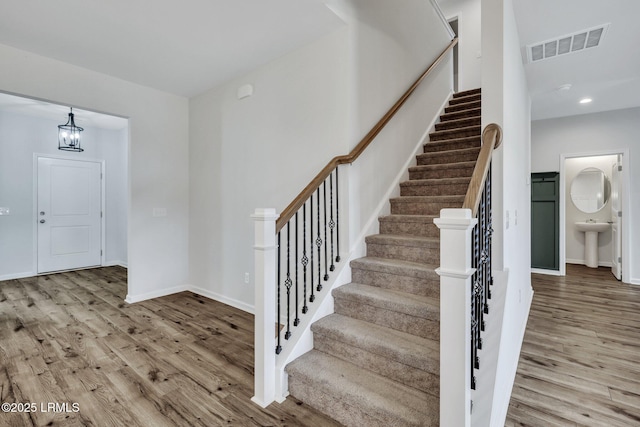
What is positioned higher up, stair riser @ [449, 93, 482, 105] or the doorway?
stair riser @ [449, 93, 482, 105]

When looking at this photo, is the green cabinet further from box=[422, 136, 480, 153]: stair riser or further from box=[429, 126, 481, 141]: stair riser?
box=[422, 136, 480, 153]: stair riser

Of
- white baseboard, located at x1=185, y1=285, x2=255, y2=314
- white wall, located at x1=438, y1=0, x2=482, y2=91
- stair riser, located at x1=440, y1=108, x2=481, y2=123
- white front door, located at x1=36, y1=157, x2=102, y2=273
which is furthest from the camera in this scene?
white wall, located at x1=438, y1=0, x2=482, y2=91

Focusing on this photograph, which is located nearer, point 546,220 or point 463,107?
point 463,107

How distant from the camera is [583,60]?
11.0 ft

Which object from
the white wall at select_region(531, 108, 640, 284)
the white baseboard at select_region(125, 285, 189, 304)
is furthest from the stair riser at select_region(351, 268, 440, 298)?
the white wall at select_region(531, 108, 640, 284)

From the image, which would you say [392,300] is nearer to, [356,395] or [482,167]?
[356,395]

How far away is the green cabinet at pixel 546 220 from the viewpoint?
5.44 m

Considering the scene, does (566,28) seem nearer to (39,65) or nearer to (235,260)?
(235,260)

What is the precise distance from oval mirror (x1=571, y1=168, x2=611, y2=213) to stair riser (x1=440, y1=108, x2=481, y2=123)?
379 cm

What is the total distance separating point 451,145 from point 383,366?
2.86 m

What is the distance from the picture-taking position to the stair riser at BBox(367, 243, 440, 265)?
A: 244 centimetres

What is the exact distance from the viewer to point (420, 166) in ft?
11.5

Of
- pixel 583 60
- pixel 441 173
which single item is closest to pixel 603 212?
pixel 583 60

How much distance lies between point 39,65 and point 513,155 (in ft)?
15.1
